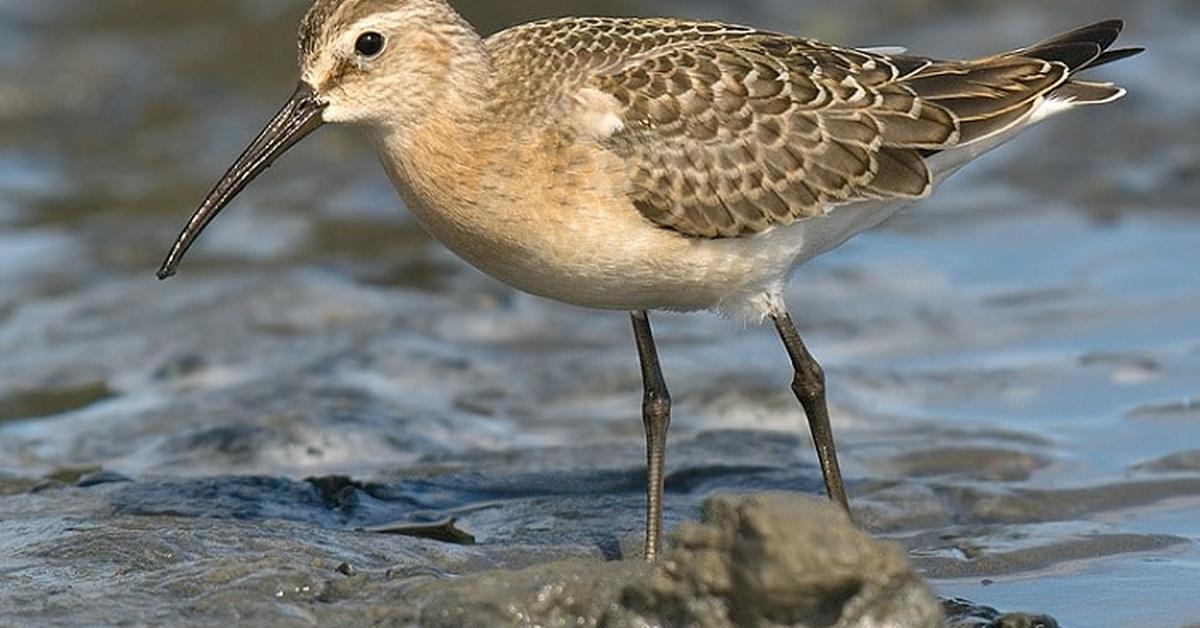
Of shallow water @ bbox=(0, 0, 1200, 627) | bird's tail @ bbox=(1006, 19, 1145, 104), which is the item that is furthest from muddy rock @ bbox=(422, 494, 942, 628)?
bird's tail @ bbox=(1006, 19, 1145, 104)

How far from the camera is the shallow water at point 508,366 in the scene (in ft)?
26.5

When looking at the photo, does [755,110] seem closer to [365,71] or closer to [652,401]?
[652,401]

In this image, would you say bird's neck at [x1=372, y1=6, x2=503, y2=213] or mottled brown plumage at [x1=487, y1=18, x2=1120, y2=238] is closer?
bird's neck at [x1=372, y1=6, x2=503, y2=213]

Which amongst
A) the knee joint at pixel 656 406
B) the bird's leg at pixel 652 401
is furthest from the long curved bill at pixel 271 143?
the knee joint at pixel 656 406

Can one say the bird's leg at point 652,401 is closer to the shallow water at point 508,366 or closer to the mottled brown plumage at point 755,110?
the shallow water at point 508,366

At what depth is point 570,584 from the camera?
657 centimetres

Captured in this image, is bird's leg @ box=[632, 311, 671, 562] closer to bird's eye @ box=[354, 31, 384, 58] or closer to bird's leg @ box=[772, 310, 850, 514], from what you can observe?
bird's leg @ box=[772, 310, 850, 514]

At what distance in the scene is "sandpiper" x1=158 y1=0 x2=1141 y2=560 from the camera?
300 inches

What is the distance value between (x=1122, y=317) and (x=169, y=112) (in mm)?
7782

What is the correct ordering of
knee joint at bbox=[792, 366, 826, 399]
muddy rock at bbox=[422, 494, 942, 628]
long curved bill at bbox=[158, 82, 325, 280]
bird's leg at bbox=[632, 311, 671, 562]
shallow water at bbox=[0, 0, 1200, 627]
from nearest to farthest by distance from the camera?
muddy rock at bbox=[422, 494, 942, 628] → long curved bill at bbox=[158, 82, 325, 280] → shallow water at bbox=[0, 0, 1200, 627] → bird's leg at bbox=[632, 311, 671, 562] → knee joint at bbox=[792, 366, 826, 399]

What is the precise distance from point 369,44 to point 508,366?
3.64 metres

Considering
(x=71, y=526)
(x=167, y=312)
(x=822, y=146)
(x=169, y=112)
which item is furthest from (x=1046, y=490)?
(x=169, y=112)

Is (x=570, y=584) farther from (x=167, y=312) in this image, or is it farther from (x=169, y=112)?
(x=169, y=112)

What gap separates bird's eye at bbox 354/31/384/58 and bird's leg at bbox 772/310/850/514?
194cm
